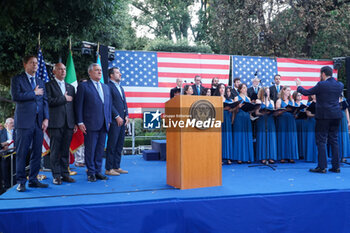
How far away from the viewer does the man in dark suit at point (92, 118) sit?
3.94m

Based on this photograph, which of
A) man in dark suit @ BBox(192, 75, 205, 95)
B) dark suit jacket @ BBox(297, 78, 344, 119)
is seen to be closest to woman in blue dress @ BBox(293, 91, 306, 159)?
dark suit jacket @ BBox(297, 78, 344, 119)

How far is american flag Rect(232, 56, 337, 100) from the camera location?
8375 mm

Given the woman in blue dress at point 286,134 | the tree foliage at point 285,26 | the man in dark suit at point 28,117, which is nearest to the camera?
the man in dark suit at point 28,117

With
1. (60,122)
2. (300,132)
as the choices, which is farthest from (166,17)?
(60,122)

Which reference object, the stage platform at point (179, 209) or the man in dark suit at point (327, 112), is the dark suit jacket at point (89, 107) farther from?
the man in dark suit at point (327, 112)

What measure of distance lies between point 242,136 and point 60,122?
11.3 ft

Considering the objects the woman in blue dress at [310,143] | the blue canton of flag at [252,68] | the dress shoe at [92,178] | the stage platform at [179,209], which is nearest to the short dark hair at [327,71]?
the woman in blue dress at [310,143]

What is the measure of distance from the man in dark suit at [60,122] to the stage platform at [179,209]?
48cm

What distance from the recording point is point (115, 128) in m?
4.53

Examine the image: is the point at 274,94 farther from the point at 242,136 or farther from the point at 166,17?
the point at 166,17

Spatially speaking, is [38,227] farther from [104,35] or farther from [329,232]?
[104,35]

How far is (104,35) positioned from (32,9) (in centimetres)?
856

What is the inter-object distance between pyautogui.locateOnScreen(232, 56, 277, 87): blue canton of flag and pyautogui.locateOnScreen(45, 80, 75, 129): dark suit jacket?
218 inches

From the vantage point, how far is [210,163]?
11.1 ft
